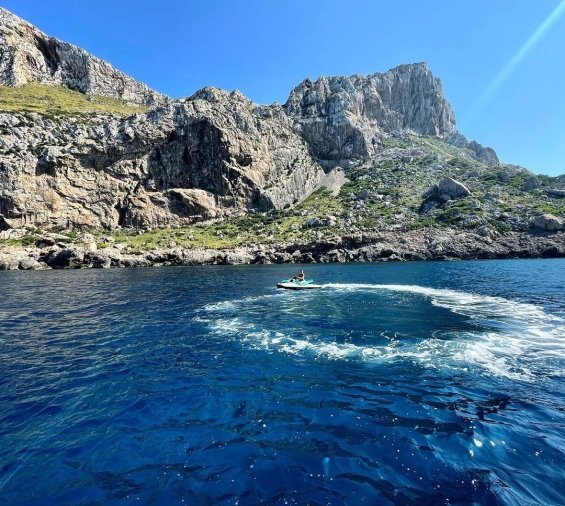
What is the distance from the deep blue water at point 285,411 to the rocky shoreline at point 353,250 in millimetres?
74329

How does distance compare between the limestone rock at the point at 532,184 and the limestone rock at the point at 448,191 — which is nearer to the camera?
the limestone rock at the point at 448,191

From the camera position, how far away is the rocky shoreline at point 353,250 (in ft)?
317

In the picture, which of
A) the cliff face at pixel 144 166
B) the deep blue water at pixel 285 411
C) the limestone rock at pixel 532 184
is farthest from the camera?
the limestone rock at pixel 532 184

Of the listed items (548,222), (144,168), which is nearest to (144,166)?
(144,168)

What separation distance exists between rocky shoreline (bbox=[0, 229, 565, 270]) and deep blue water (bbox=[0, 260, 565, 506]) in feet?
244

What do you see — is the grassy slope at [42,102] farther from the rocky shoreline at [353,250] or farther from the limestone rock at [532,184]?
the limestone rock at [532,184]

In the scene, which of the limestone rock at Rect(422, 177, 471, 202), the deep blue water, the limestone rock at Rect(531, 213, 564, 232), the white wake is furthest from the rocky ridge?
the deep blue water

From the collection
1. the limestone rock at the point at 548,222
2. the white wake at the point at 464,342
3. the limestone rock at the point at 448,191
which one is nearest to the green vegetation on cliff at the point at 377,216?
the limestone rock at the point at 548,222

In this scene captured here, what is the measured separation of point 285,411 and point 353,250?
3986 inches

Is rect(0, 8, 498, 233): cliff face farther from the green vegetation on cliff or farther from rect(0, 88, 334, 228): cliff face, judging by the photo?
the green vegetation on cliff

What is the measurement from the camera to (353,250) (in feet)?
367

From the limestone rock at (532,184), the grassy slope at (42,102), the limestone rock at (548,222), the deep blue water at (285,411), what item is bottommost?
the deep blue water at (285,411)

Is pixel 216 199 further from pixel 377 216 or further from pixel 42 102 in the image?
pixel 42 102

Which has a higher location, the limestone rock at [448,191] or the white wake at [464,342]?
the limestone rock at [448,191]
